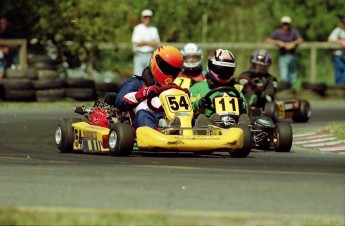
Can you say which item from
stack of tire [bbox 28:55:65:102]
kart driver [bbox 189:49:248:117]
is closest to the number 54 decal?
kart driver [bbox 189:49:248:117]

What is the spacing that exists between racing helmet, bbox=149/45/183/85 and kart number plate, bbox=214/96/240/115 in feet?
1.86

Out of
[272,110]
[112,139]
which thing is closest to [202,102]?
[112,139]

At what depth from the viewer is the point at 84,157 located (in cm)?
1316

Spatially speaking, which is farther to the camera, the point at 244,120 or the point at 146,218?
the point at 244,120

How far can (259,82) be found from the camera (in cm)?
2034

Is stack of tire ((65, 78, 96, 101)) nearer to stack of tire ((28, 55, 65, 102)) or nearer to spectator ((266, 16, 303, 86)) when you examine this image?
stack of tire ((28, 55, 65, 102))

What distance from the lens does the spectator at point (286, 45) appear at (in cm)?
2647

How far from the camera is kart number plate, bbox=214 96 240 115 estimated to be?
14.1m

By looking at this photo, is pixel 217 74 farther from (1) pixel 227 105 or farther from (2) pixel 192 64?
(2) pixel 192 64

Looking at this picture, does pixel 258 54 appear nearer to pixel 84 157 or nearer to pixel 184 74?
pixel 184 74

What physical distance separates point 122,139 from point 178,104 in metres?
0.87

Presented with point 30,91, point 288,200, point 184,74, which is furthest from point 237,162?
point 30,91

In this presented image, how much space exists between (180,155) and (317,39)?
18894 millimetres

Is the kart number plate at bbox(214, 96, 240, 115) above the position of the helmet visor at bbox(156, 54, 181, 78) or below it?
below
